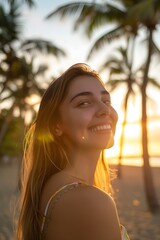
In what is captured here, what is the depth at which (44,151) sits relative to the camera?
150 cm

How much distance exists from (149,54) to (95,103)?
1097 centimetres

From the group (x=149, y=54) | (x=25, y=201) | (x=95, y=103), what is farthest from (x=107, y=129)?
(x=149, y=54)

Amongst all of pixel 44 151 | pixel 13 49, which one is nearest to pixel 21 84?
pixel 13 49

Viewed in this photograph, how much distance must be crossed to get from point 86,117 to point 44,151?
26cm

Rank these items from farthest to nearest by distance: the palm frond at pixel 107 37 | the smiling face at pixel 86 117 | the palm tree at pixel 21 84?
the palm tree at pixel 21 84 → the palm frond at pixel 107 37 → the smiling face at pixel 86 117

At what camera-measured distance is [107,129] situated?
142 cm

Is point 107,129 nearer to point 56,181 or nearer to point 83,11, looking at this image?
point 56,181

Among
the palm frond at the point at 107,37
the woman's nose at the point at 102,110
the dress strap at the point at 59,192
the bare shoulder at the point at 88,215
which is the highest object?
the palm frond at the point at 107,37

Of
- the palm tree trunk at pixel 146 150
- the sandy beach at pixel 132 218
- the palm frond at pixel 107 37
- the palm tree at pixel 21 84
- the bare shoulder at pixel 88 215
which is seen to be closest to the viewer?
the bare shoulder at pixel 88 215

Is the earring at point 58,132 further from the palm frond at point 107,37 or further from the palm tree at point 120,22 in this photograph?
the palm frond at point 107,37

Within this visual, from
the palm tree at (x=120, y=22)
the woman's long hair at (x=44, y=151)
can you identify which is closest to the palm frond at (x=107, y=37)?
the palm tree at (x=120, y=22)

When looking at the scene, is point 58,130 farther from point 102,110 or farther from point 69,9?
point 69,9

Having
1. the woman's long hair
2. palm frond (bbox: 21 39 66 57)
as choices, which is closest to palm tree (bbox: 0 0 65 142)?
palm frond (bbox: 21 39 66 57)

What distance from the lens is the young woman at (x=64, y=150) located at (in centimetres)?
117
